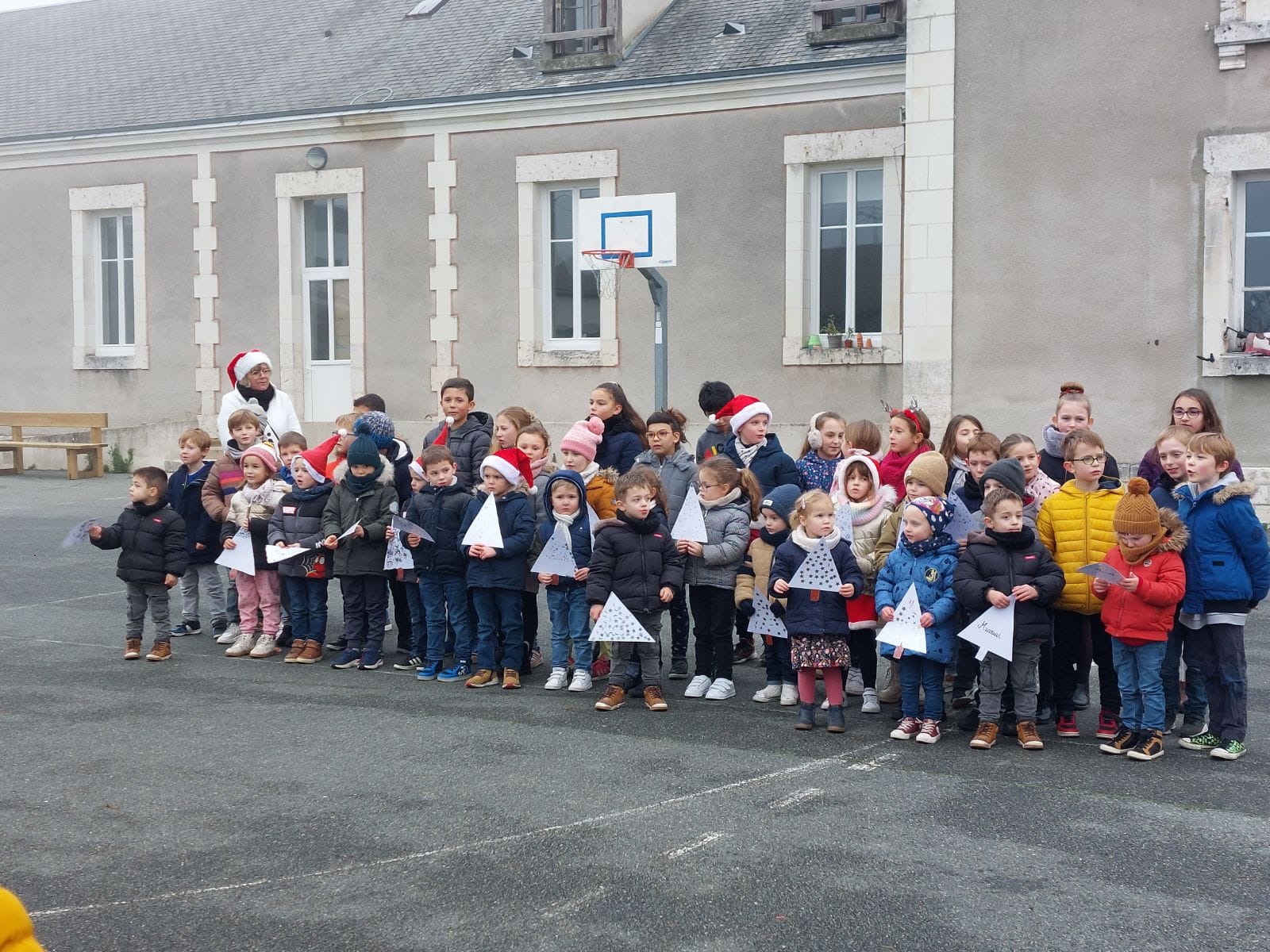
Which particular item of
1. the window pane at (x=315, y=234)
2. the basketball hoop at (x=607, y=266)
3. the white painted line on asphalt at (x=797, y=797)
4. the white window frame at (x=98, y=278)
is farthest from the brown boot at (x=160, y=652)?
the white window frame at (x=98, y=278)

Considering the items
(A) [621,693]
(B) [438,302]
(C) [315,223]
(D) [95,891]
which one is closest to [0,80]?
(C) [315,223]

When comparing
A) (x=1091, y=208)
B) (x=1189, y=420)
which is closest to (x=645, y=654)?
(x=1189, y=420)

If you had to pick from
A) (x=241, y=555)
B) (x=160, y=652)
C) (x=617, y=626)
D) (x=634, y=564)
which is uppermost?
(x=634, y=564)

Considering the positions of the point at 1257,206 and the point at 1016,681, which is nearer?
the point at 1016,681

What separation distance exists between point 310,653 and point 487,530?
→ 5.52 feet

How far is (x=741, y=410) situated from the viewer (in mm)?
8844

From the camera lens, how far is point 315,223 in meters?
20.8

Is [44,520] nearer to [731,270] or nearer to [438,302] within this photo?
[438,302]

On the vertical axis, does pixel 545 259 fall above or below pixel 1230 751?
above

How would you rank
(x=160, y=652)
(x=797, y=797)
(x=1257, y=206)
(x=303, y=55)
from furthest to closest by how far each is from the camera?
(x=303, y=55) < (x=1257, y=206) < (x=160, y=652) < (x=797, y=797)

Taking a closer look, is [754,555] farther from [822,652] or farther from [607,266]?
[607,266]

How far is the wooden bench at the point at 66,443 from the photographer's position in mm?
20984

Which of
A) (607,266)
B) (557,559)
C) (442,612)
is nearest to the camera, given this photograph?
(557,559)

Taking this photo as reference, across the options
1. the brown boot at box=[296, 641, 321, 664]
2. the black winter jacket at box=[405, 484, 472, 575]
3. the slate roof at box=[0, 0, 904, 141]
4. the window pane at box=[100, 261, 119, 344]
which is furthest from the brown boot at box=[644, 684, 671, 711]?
the window pane at box=[100, 261, 119, 344]
